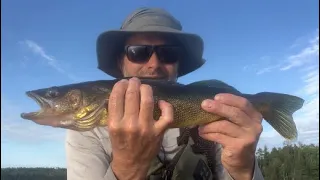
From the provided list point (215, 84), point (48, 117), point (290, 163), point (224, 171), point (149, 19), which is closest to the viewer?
point (48, 117)

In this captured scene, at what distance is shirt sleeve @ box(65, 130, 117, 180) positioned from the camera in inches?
157

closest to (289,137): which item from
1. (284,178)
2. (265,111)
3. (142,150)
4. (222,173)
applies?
(265,111)

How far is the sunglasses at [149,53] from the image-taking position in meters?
5.24

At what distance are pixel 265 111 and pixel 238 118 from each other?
0.62 m

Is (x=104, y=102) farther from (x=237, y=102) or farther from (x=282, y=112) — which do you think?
(x=282, y=112)

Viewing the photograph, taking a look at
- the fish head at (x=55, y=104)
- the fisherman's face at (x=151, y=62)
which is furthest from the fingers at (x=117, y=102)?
the fisherman's face at (x=151, y=62)

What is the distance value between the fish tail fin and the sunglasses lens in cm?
185

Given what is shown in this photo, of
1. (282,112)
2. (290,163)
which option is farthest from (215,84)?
(290,163)

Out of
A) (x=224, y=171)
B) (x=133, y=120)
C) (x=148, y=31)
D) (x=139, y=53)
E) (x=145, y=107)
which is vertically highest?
(x=148, y=31)

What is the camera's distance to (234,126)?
3512mm

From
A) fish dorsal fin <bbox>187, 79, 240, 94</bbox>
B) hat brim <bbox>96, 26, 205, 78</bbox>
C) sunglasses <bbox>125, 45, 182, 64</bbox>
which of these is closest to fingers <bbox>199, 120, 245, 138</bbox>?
fish dorsal fin <bbox>187, 79, 240, 94</bbox>

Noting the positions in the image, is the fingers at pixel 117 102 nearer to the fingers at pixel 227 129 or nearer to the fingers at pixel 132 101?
the fingers at pixel 132 101

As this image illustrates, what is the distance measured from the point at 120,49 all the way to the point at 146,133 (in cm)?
286

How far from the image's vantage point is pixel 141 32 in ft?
18.1
